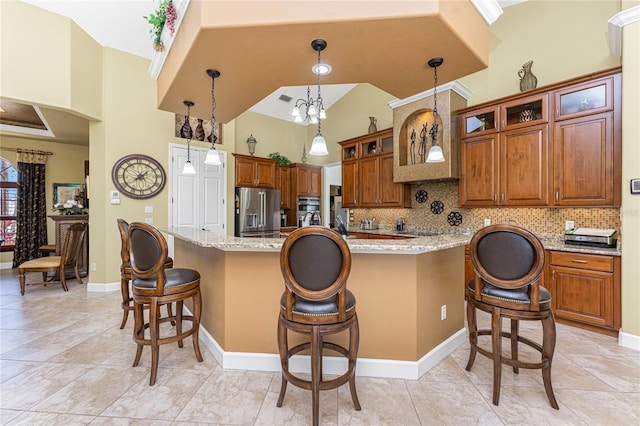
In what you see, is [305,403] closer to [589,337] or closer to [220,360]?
[220,360]

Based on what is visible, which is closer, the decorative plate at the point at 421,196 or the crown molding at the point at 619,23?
the crown molding at the point at 619,23

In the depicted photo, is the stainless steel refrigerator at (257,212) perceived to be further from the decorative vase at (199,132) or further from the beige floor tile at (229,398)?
the beige floor tile at (229,398)

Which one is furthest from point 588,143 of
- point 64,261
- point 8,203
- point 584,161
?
point 8,203

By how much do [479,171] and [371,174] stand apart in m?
1.84

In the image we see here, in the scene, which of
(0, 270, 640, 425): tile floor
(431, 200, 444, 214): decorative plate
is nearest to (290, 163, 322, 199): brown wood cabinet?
(431, 200, 444, 214): decorative plate

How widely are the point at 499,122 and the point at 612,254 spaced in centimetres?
188

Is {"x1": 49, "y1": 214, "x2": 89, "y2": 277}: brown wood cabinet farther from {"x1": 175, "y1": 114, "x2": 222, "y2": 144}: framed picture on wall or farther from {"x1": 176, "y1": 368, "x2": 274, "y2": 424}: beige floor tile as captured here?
{"x1": 176, "y1": 368, "x2": 274, "y2": 424}: beige floor tile

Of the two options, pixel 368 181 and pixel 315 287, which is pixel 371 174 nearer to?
pixel 368 181

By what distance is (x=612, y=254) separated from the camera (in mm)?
2688

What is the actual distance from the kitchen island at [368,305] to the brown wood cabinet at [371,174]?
261 centimetres

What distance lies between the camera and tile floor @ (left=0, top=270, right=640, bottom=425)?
5.53 ft

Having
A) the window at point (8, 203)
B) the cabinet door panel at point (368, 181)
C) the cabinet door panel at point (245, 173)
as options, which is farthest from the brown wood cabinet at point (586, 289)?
the window at point (8, 203)

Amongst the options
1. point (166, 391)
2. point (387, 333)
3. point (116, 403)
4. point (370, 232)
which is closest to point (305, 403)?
point (387, 333)

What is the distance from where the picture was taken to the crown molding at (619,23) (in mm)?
2475
